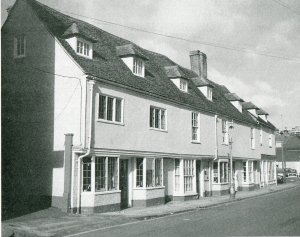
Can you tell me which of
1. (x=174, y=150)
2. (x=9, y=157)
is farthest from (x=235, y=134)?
(x=9, y=157)

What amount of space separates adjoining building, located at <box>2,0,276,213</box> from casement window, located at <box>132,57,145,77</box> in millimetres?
61

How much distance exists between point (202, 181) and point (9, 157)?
14030 millimetres

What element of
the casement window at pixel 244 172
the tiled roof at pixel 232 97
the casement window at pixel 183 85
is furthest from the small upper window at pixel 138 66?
the casement window at pixel 244 172

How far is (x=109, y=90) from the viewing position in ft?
58.8

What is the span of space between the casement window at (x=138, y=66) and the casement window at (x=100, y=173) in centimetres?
569

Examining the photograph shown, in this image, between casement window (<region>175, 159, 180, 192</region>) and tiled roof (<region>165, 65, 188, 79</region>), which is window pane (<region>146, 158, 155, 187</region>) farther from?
tiled roof (<region>165, 65, 188, 79</region>)

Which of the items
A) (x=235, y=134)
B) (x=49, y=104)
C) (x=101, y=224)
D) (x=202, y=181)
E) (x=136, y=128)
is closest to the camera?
(x=101, y=224)

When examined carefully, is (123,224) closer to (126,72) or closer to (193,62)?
(126,72)

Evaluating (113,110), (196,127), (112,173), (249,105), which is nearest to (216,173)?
(196,127)

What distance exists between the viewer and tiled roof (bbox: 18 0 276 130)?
703 inches

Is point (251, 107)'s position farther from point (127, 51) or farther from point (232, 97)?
→ point (127, 51)

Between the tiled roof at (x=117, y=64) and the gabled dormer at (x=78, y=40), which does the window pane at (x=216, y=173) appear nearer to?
the tiled roof at (x=117, y=64)

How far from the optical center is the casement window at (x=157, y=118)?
69.8 feet

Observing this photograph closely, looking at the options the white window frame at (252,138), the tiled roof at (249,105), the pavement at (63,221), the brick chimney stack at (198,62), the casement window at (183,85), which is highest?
the brick chimney stack at (198,62)
